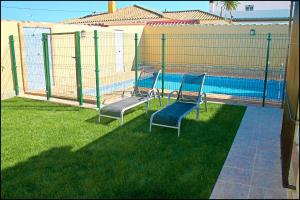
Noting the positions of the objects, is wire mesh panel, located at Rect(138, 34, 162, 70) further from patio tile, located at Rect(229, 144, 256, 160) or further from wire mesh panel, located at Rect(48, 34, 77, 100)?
patio tile, located at Rect(229, 144, 256, 160)

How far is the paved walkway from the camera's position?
3.75 m

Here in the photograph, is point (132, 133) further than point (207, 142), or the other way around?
point (132, 133)

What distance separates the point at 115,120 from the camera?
6957 mm

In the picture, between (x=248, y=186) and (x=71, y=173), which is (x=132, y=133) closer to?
(x=71, y=173)

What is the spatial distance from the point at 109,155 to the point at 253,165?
7.80 feet

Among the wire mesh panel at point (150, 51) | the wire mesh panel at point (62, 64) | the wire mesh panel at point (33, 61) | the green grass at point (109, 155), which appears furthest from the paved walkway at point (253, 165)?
the wire mesh panel at point (150, 51)

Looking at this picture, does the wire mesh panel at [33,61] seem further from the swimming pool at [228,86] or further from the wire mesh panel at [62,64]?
the swimming pool at [228,86]

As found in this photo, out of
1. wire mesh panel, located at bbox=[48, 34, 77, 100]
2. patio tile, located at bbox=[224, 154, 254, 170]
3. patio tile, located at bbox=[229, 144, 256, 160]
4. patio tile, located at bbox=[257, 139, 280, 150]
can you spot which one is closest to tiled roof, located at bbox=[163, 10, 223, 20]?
wire mesh panel, located at bbox=[48, 34, 77, 100]

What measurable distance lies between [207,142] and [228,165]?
3.29ft

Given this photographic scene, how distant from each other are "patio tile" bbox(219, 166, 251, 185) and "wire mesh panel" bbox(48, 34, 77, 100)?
23.8ft

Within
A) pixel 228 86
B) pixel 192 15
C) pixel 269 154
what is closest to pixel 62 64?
pixel 228 86

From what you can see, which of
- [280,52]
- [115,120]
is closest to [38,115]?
[115,120]

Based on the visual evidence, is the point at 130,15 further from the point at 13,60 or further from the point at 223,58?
the point at 13,60

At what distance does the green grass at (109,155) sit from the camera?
3.85 m
